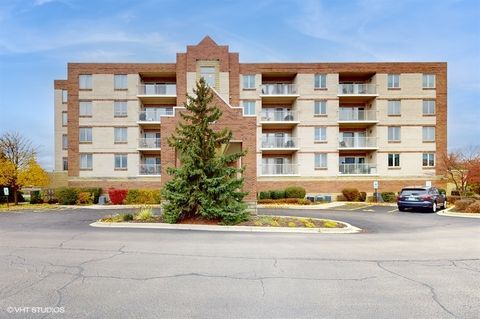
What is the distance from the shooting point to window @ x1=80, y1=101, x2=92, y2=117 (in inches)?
1511

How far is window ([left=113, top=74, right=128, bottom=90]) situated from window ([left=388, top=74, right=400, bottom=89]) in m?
28.0

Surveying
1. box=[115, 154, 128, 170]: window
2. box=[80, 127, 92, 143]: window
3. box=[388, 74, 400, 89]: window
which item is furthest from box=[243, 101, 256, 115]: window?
box=[80, 127, 92, 143]: window

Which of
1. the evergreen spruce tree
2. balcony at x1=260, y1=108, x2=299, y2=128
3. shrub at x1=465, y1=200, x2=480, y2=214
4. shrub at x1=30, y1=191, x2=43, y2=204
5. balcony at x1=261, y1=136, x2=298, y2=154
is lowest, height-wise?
shrub at x1=30, y1=191, x2=43, y2=204

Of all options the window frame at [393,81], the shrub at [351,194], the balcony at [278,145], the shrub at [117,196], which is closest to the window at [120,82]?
the shrub at [117,196]

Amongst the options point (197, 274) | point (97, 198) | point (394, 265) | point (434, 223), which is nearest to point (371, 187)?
point (434, 223)

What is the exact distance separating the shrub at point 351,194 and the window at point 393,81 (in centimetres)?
1218

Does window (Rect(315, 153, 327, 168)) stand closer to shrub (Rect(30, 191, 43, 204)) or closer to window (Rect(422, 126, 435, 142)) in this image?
window (Rect(422, 126, 435, 142))

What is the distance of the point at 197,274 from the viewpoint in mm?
7242

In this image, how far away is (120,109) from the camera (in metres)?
38.5

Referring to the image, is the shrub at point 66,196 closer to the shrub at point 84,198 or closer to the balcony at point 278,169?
the shrub at point 84,198

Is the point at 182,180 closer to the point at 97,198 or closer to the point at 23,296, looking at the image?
the point at 23,296

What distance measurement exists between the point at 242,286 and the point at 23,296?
3531 mm

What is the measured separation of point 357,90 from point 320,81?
4149 mm

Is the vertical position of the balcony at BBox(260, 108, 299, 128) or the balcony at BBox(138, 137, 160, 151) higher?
the balcony at BBox(260, 108, 299, 128)
